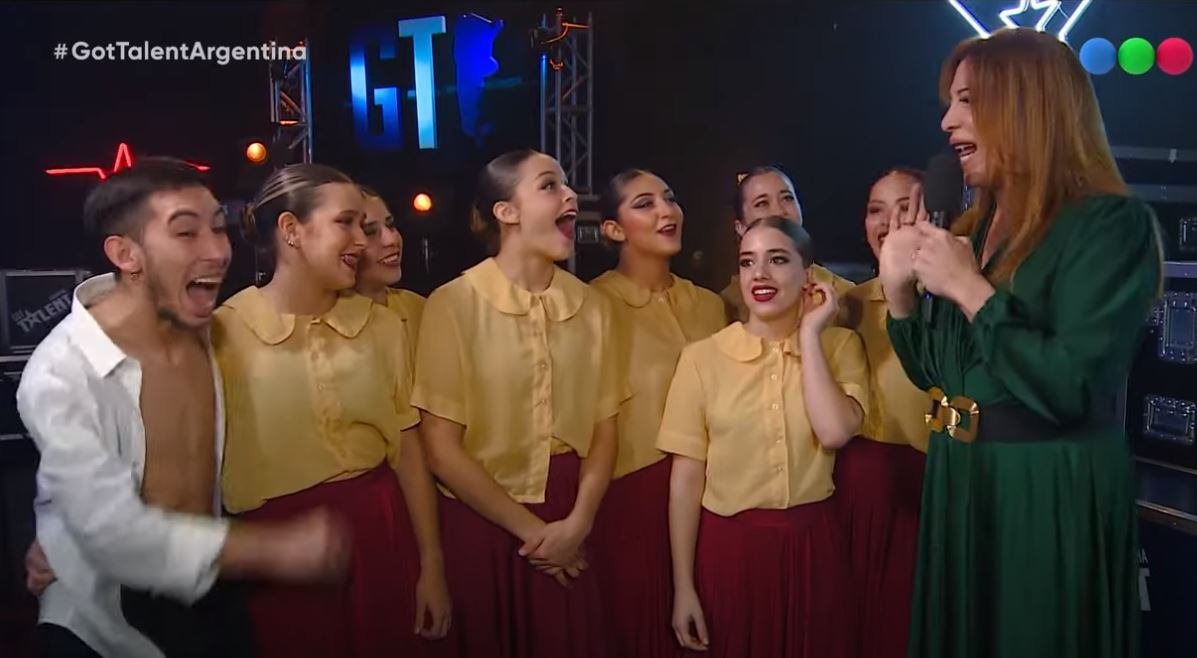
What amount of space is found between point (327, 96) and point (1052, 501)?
4.93ft

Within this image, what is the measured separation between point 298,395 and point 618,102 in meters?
0.83

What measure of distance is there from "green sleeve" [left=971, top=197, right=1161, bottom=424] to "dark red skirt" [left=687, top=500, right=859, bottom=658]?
1.85ft

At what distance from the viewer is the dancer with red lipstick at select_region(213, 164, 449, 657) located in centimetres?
175

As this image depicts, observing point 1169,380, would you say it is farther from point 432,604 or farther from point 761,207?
point 432,604

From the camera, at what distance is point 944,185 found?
7.06 feet

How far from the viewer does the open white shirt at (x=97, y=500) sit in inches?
63.7

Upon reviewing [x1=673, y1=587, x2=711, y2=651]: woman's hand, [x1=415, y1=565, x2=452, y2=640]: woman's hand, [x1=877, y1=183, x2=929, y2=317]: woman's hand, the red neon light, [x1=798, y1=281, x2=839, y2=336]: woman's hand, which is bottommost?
[x1=673, y1=587, x2=711, y2=651]: woman's hand

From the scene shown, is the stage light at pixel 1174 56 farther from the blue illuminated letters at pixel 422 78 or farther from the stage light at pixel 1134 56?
the blue illuminated letters at pixel 422 78

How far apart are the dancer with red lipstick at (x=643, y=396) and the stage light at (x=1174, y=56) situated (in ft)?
4.00

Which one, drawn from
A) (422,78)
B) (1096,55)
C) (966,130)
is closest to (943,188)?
(966,130)

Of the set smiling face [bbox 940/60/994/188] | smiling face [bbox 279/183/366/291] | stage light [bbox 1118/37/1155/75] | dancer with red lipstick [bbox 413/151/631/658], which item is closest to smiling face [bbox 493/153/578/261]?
dancer with red lipstick [bbox 413/151/631/658]

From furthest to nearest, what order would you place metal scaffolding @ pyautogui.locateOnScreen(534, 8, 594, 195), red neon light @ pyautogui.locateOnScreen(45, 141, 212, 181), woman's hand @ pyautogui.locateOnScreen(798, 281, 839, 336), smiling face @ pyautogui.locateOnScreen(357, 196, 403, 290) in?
woman's hand @ pyautogui.locateOnScreen(798, 281, 839, 336), metal scaffolding @ pyautogui.locateOnScreen(534, 8, 594, 195), smiling face @ pyautogui.locateOnScreen(357, 196, 403, 290), red neon light @ pyautogui.locateOnScreen(45, 141, 212, 181)

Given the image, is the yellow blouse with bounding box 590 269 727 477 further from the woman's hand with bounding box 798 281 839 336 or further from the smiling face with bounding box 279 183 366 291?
the smiling face with bounding box 279 183 366 291

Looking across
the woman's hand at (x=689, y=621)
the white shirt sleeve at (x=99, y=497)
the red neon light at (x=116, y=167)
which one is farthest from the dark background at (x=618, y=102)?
the woman's hand at (x=689, y=621)
